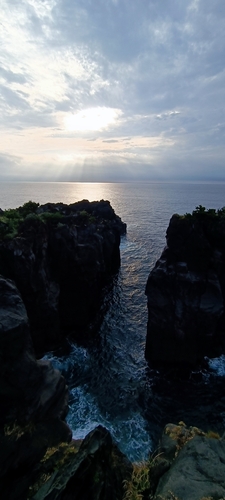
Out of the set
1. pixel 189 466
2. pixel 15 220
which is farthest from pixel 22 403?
pixel 15 220

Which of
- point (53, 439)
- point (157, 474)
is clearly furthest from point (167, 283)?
point (157, 474)

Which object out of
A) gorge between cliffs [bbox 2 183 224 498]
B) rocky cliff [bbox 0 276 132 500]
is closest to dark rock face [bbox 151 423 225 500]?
rocky cliff [bbox 0 276 132 500]

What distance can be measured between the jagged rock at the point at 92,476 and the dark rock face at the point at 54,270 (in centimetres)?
2233

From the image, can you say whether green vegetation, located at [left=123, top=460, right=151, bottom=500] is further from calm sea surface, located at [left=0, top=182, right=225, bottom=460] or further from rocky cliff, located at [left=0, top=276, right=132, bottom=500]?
calm sea surface, located at [left=0, top=182, right=225, bottom=460]

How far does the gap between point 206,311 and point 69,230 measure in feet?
70.2

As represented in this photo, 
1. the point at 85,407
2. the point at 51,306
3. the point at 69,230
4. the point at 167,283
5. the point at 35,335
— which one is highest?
the point at 69,230

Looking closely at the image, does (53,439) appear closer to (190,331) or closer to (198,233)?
(190,331)

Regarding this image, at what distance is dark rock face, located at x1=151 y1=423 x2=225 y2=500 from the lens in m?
8.89

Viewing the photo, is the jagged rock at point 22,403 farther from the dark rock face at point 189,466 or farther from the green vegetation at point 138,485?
the dark rock face at point 189,466

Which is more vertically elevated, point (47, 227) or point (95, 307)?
point (47, 227)

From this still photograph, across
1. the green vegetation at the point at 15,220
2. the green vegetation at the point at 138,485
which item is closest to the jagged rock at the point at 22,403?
the green vegetation at the point at 138,485

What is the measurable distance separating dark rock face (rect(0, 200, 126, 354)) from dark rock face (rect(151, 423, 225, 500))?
22.9 m

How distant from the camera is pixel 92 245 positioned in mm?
43312

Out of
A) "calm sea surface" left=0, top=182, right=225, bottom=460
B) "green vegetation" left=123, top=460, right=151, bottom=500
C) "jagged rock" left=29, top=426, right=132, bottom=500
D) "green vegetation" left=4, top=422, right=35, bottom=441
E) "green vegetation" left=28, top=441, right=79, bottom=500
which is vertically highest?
"jagged rock" left=29, top=426, right=132, bottom=500
